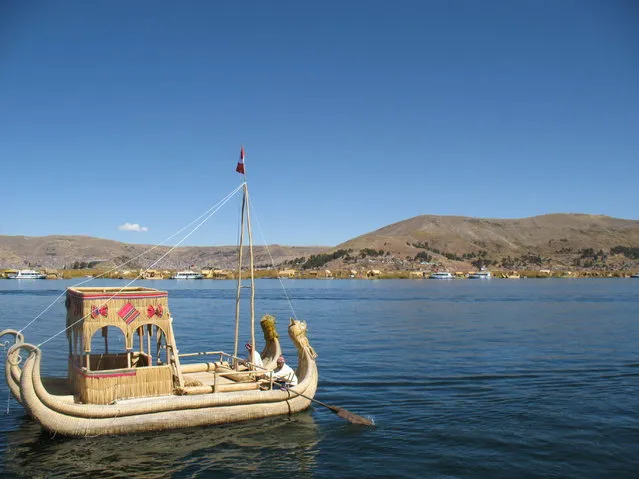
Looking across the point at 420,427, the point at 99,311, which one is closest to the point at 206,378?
the point at 99,311

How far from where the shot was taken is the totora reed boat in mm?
17578

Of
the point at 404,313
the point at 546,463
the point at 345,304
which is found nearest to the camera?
the point at 546,463

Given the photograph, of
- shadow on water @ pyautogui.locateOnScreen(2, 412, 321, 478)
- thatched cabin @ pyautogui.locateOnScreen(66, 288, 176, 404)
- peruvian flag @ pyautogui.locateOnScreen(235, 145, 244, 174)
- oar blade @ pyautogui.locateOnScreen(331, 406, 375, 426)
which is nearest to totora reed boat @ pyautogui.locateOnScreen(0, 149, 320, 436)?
thatched cabin @ pyautogui.locateOnScreen(66, 288, 176, 404)

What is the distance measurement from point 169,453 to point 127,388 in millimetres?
2668

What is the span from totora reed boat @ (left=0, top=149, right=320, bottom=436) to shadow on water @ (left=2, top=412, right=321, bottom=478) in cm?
46

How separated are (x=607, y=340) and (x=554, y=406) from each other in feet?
72.8

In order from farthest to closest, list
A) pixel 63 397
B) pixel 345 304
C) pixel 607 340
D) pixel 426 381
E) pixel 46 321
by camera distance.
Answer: pixel 345 304 < pixel 46 321 < pixel 607 340 < pixel 426 381 < pixel 63 397

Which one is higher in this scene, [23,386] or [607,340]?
[23,386]

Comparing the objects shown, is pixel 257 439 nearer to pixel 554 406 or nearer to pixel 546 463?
pixel 546 463

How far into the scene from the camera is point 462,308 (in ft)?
242

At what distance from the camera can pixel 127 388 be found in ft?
61.3

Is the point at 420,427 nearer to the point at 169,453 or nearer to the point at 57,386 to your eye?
the point at 169,453

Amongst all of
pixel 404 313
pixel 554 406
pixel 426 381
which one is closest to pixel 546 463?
pixel 554 406

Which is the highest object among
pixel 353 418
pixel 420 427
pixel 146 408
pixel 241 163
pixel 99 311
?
pixel 241 163
